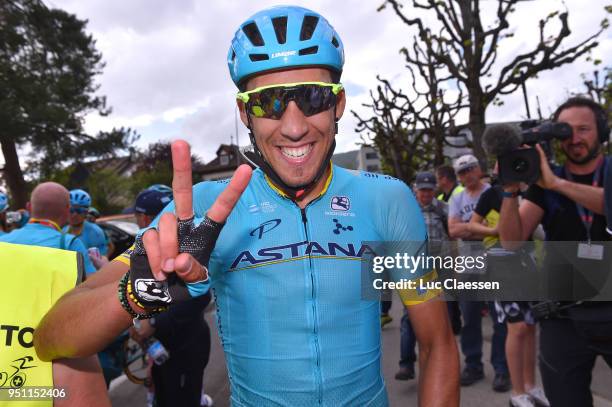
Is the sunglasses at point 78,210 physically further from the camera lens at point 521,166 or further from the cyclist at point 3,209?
the camera lens at point 521,166

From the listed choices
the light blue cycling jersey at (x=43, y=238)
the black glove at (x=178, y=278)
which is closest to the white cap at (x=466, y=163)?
the light blue cycling jersey at (x=43, y=238)

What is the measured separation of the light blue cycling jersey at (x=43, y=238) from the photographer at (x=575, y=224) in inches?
144

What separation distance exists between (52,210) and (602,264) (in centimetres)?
452

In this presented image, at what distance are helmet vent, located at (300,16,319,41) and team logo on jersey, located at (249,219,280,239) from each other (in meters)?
0.82

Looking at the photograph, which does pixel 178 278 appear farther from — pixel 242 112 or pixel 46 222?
pixel 46 222

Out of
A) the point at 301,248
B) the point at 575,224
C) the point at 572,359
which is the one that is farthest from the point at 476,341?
the point at 301,248

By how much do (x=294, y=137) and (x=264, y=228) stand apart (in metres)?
0.41

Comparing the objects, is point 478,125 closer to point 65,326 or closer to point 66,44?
point 65,326

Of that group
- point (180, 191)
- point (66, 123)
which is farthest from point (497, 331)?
point (66, 123)

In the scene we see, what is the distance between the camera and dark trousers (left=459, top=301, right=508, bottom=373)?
4718 millimetres

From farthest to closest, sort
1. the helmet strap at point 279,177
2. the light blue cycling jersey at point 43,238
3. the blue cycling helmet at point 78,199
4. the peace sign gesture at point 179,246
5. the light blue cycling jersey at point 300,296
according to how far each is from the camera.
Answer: the blue cycling helmet at point 78,199, the light blue cycling jersey at point 43,238, the helmet strap at point 279,177, the light blue cycling jersey at point 300,296, the peace sign gesture at point 179,246

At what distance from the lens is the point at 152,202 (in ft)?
13.7

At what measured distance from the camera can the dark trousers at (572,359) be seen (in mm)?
2664

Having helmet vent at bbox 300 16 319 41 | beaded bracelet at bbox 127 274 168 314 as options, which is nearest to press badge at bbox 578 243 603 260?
helmet vent at bbox 300 16 319 41
